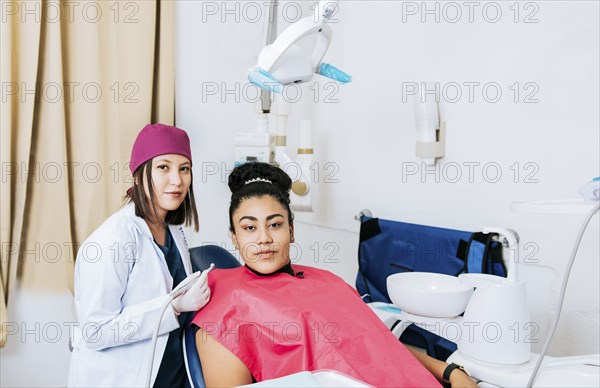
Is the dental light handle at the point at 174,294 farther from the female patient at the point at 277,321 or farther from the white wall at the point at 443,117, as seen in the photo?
the white wall at the point at 443,117

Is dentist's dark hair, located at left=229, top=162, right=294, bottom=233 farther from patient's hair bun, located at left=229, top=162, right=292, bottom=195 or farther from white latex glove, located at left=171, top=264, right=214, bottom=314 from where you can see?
white latex glove, located at left=171, top=264, right=214, bottom=314

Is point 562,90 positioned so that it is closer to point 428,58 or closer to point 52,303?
point 428,58

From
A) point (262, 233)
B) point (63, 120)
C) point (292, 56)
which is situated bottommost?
point (262, 233)

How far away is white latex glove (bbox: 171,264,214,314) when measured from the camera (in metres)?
1.05

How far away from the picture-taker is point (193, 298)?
1058 mm

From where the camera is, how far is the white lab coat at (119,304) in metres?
1.09

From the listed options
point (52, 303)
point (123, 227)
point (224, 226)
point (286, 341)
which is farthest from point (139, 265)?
point (224, 226)

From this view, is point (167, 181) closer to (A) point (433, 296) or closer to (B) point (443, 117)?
(A) point (433, 296)

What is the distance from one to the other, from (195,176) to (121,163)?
1.25 feet

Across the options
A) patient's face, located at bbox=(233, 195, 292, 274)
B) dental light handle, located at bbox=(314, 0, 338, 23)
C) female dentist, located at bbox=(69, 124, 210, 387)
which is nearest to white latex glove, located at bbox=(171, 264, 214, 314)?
female dentist, located at bbox=(69, 124, 210, 387)

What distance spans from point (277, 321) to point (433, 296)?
35cm

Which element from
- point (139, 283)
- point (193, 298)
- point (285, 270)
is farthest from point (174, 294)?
point (285, 270)

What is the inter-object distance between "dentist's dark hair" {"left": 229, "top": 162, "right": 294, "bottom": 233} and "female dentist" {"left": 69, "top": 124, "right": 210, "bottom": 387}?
14 cm

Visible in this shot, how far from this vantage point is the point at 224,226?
7.36ft
